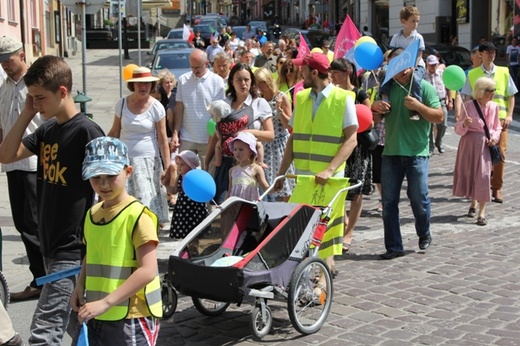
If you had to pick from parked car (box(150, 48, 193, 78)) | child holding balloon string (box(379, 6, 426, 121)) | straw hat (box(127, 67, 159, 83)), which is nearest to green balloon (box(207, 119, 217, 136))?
straw hat (box(127, 67, 159, 83))

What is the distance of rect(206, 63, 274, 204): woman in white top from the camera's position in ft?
27.5

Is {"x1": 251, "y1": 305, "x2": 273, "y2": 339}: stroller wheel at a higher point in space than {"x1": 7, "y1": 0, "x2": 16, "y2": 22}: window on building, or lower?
lower

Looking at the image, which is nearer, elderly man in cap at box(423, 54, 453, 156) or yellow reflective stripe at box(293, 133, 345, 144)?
yellow reflective stripe at box(293, 133, 345, 144)

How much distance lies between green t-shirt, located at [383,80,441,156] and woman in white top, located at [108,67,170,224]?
6.84ft

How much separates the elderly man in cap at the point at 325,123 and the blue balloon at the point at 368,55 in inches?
85.1

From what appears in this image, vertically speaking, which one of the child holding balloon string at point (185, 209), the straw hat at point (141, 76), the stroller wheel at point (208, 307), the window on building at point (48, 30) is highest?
the window on building at point (48, 30)

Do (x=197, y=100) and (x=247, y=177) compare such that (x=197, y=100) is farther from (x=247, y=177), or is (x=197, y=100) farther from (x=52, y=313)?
(x=52, y=313)

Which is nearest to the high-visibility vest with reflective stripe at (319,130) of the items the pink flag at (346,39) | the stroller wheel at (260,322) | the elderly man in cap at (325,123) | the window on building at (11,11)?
the elderly man in cap at (325,123)

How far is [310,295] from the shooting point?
6.22m

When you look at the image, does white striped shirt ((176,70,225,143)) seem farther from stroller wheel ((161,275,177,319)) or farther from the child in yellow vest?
the child in yellow vest

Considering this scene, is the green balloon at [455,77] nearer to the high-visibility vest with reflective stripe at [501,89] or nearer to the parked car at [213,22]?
the high-visibility vest with reflective stripe at [501,89]

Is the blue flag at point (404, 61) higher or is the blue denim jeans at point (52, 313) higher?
the blue flag at point (404, 61)

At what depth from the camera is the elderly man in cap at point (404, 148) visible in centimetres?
805

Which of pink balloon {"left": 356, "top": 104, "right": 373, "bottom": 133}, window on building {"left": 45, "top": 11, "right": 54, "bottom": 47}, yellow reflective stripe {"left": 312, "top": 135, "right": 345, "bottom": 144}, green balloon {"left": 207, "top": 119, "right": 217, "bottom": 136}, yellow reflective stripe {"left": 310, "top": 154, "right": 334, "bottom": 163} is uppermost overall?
window on building {"left": 45, "top": 11, "right": 54, "bottom": 47}
